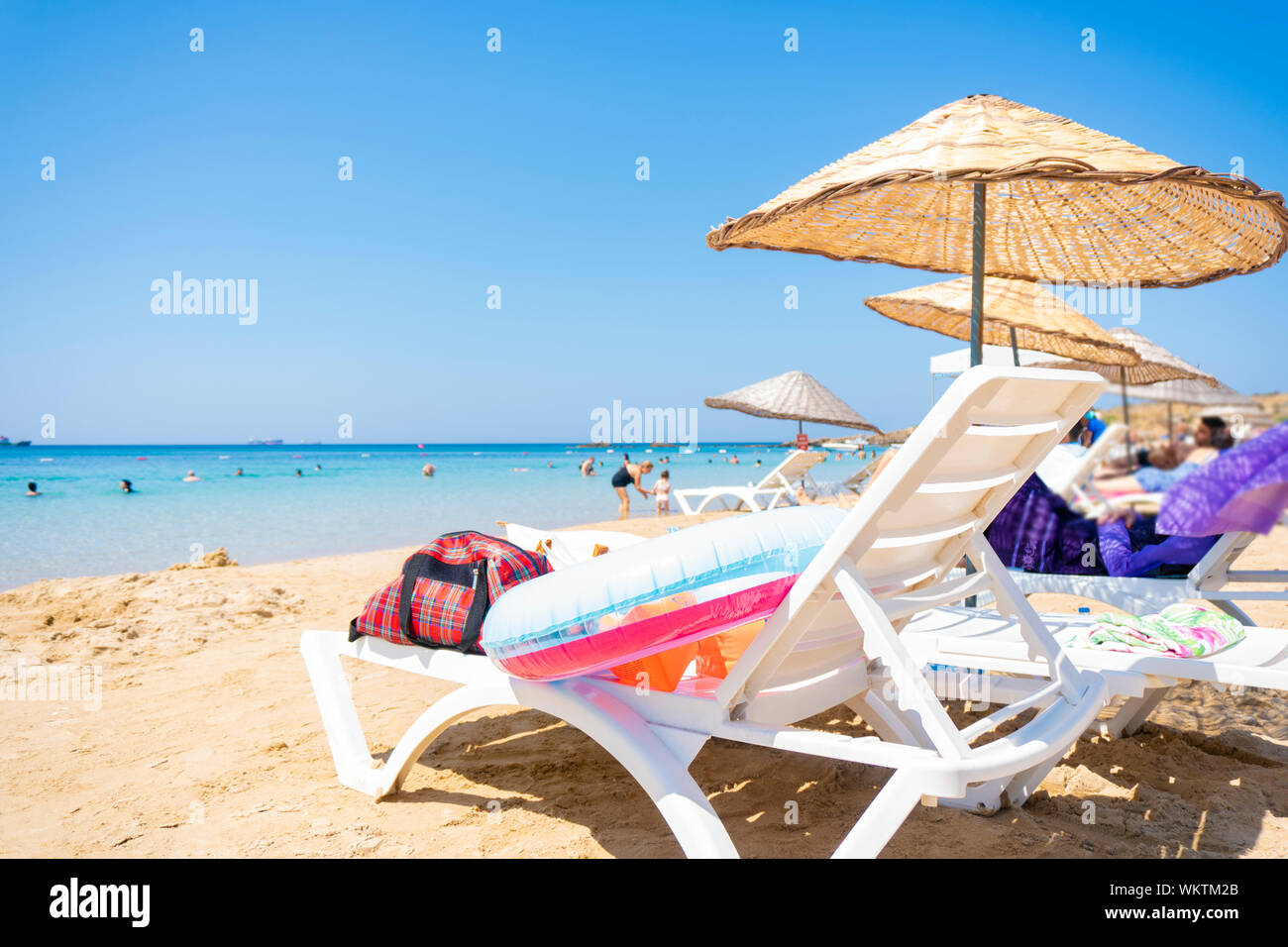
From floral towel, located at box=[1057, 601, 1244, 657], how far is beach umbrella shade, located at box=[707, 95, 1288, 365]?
1.46 metres

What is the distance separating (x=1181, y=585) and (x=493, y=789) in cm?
282

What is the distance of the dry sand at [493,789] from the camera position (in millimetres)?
2264

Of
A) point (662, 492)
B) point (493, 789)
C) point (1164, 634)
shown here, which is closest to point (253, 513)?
point (662, 492)

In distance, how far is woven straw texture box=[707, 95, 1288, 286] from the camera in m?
2.88

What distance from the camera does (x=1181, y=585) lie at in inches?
126

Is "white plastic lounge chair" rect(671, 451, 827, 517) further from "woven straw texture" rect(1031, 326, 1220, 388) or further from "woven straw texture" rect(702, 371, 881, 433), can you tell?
"woven straw texture" rect(1031, 326, 1220, 388)

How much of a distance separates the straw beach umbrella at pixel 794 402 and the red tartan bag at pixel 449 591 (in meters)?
12.3

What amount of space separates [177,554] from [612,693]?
1162 centimetres

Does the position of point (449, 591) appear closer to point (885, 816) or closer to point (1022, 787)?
point (885, 816)

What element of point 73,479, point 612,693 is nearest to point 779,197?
point 612,693

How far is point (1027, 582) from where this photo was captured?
3.51 metres

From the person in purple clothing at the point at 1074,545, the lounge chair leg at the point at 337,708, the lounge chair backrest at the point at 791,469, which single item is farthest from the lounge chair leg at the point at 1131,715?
the lounge chair backrest at the point at 791,469

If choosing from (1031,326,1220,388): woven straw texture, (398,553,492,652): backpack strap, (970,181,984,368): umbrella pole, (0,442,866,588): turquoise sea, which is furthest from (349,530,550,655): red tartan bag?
(0,442,866,588): turquoise sea
